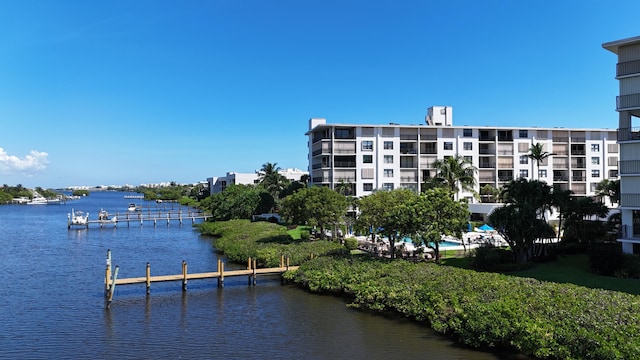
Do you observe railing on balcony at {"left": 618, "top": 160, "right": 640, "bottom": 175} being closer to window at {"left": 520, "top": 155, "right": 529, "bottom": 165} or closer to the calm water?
the calm water

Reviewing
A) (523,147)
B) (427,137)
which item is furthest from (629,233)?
(523,147)

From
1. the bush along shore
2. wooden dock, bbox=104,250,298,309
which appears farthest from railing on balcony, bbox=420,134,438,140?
wooden dock, bbox=104,250,298,309

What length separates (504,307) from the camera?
2105 centimetres

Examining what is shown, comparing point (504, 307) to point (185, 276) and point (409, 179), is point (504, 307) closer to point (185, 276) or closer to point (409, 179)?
point (185, 276)

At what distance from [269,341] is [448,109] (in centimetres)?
5695

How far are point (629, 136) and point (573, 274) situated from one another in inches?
407

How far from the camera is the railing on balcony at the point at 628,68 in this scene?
30328 mm

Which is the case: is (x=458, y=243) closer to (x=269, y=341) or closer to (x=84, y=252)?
(x=269, y=341)

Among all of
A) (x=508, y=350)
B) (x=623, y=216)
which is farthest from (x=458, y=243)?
(x=508, y=350)

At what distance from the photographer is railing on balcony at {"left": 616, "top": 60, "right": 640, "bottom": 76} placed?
30.3 metres

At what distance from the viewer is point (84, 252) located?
51.4 m

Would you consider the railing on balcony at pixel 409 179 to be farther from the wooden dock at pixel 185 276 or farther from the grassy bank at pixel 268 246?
the wooden dock at pixel 185 276

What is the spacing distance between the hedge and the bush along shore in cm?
3

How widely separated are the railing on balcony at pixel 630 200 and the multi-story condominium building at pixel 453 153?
3561 cm
